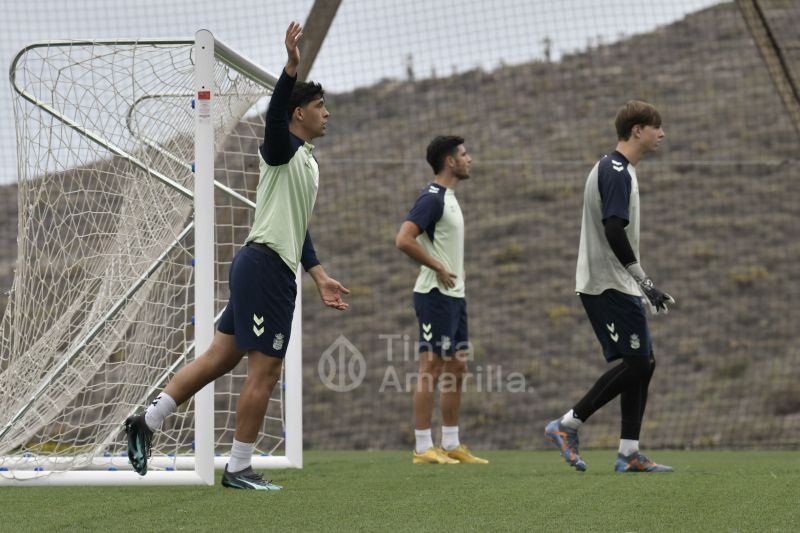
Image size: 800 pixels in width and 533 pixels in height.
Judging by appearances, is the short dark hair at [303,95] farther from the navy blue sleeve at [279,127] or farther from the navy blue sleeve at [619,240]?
the navy blue sleeve at [619,240]

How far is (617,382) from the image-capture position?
6.36 meters

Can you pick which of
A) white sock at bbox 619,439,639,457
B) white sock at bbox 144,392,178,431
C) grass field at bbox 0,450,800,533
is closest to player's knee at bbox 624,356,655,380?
white sock at bbox 619,439,639,457

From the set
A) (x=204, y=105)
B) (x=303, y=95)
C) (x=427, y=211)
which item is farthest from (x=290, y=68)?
(x=427, y=211)

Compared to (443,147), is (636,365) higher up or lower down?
lower down

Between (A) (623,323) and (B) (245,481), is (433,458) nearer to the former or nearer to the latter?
(A) (623,323)

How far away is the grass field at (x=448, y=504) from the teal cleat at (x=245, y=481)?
0.26ft

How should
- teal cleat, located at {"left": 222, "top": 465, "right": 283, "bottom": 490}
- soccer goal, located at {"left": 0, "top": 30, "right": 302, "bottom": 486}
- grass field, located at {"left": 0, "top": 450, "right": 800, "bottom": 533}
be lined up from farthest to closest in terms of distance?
soccer goal, located at {"left": 0, "top": 30, "right": 302, "bottom": 486} < teal cleat, located at {"left": 222, "top": 465, "right": 283, "bottom": 490} < grass field, located at {"left": 0, "top": 450, "right": 800, "bottom": 533}

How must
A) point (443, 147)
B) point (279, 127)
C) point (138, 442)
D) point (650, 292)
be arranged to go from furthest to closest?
point (443, 147), point (650, 292), point (279, 127), point (138, 442)

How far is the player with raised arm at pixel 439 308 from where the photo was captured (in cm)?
781

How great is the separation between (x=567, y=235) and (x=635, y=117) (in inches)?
590

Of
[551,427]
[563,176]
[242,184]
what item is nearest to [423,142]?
→ [563,176]

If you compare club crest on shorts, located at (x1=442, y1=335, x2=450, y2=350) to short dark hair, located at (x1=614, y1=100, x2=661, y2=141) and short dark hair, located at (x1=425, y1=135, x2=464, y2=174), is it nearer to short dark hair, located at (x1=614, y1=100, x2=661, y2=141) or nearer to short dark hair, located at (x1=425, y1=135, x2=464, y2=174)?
short dark hair, located at (x1=425, y1=135, x2=464, y2=174)

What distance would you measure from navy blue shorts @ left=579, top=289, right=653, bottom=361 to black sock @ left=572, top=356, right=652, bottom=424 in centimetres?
6

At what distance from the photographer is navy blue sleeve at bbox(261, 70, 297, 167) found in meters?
5.05
